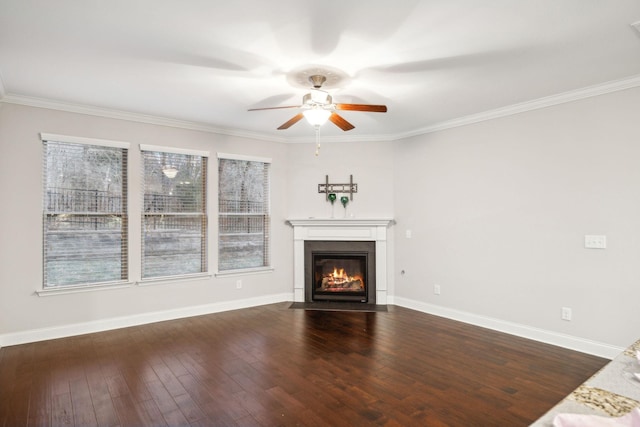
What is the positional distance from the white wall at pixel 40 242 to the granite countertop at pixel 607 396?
446cm

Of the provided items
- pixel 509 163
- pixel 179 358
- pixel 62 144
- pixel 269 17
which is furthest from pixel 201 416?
pixel 509 163

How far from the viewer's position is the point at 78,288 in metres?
4.09

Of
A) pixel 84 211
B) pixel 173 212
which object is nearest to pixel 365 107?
pixel 173 212

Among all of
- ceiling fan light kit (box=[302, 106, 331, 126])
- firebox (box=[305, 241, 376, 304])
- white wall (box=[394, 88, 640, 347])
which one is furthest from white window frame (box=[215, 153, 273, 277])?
ceiling fan light kit (box=[302, 106, 331, 126])

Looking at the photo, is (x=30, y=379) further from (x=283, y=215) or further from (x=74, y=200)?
(x=283, y=215)

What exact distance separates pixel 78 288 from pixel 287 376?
275 centimetres

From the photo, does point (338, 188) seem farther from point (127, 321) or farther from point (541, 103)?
point (127, 321)

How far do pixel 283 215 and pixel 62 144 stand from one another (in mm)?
2998

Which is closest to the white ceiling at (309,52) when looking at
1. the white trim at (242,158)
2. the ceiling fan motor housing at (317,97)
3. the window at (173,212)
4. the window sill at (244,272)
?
the ceiling fan motor housing at (317,97)

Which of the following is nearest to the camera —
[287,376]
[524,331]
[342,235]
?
[287,376]

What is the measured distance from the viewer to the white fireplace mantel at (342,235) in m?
5.51

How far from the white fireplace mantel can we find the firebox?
0.08 m

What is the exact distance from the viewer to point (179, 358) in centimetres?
338

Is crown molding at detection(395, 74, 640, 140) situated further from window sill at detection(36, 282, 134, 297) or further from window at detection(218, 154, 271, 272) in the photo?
window sill at detection(36, 282, 134, 297)
